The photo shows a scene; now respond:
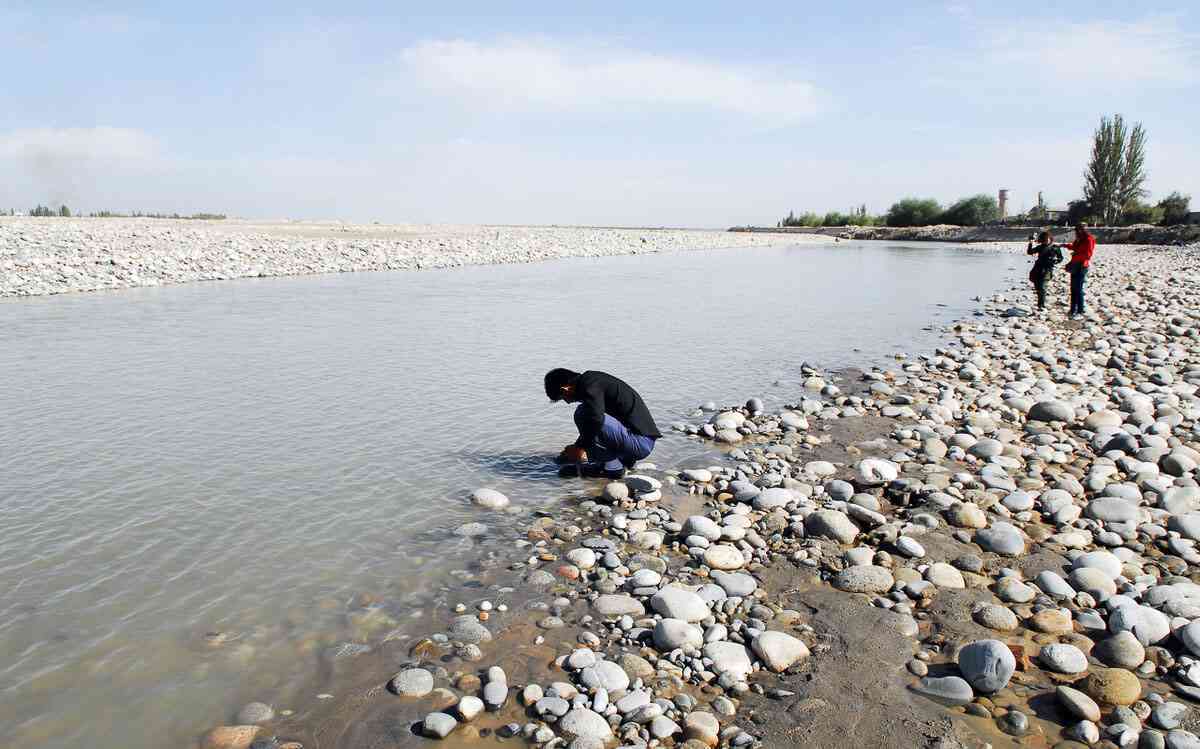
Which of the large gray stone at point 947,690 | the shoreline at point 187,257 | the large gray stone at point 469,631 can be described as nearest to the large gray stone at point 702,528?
the large gray stone at point 469,631

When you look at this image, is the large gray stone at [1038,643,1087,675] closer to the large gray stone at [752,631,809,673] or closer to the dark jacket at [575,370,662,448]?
the large gray stone at [752,631,809,673]

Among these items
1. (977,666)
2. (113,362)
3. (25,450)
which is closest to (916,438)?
(977,666)

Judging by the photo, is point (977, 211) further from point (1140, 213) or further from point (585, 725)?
point (585, 725)

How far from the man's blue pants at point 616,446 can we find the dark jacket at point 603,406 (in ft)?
0.19

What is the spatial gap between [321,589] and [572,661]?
1.99 m

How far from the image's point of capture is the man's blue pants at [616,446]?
7590 mm

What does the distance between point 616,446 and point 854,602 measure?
3025mm

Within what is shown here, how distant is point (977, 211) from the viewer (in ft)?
303

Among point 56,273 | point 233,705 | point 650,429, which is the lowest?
point 233,705

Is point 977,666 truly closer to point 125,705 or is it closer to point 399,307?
point 125,705

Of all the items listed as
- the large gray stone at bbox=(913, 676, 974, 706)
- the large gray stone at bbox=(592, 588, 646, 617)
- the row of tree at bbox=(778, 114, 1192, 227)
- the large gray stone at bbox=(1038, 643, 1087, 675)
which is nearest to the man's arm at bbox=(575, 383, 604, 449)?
the large gray stone at bbox=(592, 588, 646, 617)

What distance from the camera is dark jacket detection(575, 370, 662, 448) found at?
7352 mm

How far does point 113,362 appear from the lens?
12.8 meters

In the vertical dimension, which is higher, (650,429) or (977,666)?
(650,429)
